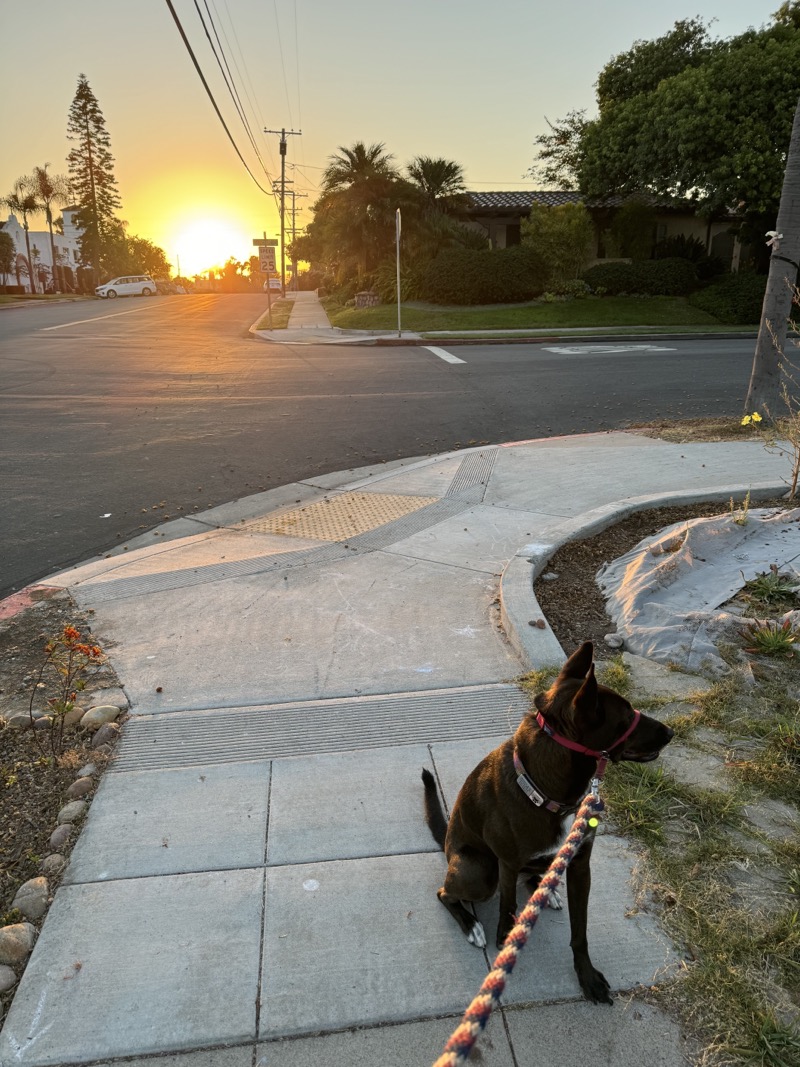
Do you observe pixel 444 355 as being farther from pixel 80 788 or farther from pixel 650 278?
pixel 80 788

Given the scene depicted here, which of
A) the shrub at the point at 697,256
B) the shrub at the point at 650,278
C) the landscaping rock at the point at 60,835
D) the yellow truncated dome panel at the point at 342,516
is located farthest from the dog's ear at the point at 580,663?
the shrub at the point at 697,256

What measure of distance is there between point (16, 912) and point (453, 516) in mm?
4583

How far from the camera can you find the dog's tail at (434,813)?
2744mm

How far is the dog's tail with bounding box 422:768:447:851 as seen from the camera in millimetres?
2744

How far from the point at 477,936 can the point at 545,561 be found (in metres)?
3.21

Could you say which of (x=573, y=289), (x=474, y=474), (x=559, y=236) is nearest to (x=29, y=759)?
(x=474, y=474)

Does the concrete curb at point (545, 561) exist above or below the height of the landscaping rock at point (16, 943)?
above

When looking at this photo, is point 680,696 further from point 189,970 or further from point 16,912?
point 16,912

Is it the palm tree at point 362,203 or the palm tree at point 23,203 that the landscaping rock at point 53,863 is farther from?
the palm tree at point 23,203

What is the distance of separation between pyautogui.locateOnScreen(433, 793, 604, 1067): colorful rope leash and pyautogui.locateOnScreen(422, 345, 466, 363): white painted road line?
15.6 meters

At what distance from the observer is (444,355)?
18.2m

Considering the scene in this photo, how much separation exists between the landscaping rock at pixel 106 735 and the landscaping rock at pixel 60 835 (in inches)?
22.3

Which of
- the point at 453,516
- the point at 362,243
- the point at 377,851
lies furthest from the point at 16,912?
the point at 362,243

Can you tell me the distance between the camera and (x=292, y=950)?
234cm
